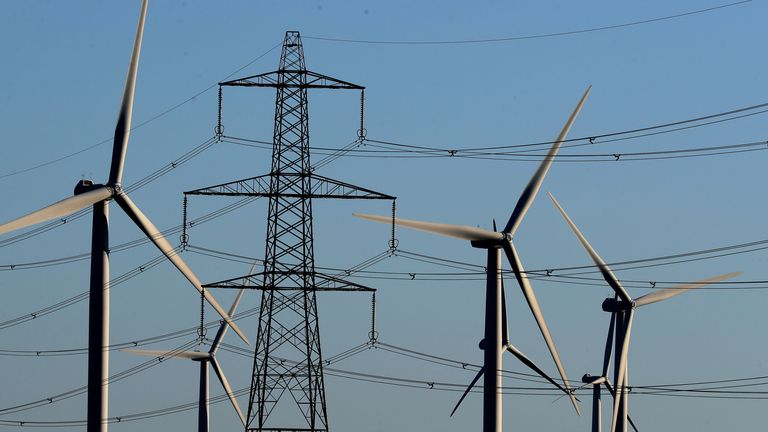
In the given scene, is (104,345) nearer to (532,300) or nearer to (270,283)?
(270,283)

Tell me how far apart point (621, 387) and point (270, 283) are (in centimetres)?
3427

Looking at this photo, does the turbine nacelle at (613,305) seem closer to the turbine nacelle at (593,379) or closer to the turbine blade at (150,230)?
the turbine nacelle at (593,379)

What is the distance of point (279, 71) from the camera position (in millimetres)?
116062

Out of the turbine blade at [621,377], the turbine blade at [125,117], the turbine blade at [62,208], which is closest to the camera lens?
the turbine blade at [62,208]

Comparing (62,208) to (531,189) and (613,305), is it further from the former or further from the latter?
(613,305)

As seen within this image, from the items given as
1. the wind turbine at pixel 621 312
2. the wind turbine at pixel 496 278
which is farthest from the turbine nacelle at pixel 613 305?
the wind turbine at pixel 496 278

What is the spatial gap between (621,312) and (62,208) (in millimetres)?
57977

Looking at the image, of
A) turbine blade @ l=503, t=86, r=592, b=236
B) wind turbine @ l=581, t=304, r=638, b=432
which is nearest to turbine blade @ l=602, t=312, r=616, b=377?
wind turbine @ l=581, t=304, r=638, b=432

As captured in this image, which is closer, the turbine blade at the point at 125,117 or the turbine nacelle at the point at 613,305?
the turbine blade at the point at 125,117

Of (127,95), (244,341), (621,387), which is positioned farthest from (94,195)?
(621,387)

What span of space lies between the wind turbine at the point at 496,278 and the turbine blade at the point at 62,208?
630 inches

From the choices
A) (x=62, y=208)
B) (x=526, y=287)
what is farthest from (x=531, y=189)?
(x=62, y=208)

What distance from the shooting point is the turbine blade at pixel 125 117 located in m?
113

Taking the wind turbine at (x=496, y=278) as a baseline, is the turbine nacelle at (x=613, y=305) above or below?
above
